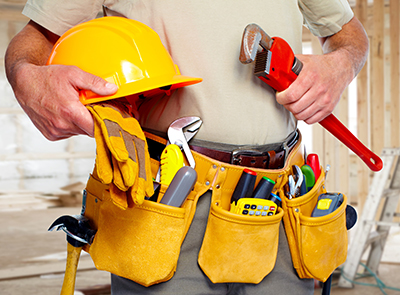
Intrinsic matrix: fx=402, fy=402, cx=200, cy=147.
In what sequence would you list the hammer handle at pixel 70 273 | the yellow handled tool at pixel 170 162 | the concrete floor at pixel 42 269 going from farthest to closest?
the concrete floor at pixel 42 269 → the hammer handle at pixel 70 273 → the yellow handled tool at pixel 170 162

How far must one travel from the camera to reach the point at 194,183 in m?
0.85

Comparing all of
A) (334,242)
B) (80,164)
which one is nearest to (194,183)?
(334,242)

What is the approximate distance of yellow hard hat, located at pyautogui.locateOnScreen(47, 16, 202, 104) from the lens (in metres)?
0.82

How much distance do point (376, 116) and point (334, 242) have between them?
419cm

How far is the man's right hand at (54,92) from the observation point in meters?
0.76

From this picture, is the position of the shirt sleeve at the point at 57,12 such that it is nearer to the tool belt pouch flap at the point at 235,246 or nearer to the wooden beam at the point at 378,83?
the tool belt pouch flap at the point at 235,246

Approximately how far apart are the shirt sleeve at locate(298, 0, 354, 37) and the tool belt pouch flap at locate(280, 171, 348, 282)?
512 millimetres

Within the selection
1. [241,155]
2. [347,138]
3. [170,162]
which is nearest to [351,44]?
[347,138]

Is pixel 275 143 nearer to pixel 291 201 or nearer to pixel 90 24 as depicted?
pixel 291 201

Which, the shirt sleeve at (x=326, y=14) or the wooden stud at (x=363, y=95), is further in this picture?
the wooden stud at (x=363, y=95)

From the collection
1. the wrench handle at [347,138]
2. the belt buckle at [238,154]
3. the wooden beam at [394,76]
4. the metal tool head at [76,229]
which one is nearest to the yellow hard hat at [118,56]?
the belt buckle at [238,154]

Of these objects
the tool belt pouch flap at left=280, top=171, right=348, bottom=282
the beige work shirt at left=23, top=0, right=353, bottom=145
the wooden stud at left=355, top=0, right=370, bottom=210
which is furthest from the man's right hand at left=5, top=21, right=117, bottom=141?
the wooden stud at left=355, top=0, right=370, bottom=210

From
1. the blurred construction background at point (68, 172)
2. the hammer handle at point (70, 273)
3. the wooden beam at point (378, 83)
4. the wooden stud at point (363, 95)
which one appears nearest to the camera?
the hammer handle at point (70, 273)

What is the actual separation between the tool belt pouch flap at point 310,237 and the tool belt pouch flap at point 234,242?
68mm
